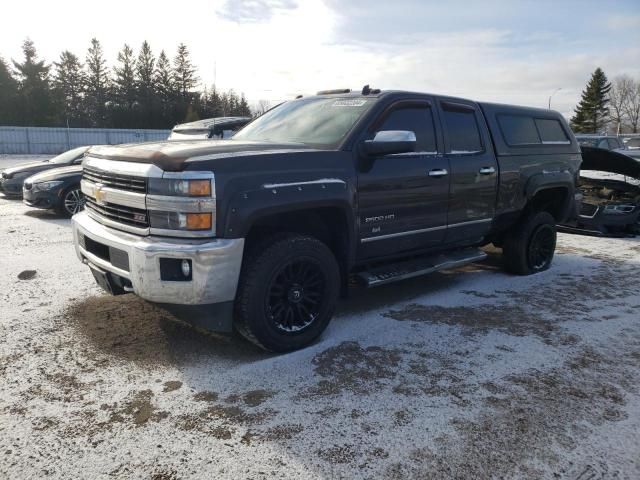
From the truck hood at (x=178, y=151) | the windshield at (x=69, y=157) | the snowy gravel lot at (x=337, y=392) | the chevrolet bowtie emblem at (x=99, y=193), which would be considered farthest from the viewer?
the windshield at (x=69, y=157)

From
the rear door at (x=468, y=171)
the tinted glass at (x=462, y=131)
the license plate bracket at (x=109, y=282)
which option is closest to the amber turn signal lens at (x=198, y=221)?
the license plate bracket at (x=109, y=282)

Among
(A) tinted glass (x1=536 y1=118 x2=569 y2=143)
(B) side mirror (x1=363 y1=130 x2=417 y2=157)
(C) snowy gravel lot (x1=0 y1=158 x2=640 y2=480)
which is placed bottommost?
(C) snowy gravel lot (x1=0 y1=158 x2=640 y2=480)

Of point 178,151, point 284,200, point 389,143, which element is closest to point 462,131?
point 389,143

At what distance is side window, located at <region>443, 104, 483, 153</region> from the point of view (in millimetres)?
5004

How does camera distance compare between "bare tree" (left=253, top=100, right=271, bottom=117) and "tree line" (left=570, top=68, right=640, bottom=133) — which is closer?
"bare tree" (left=253, top=100, right=271, bottom=117)

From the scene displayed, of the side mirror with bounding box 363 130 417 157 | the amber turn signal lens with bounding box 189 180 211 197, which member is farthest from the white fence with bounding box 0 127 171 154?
the amber turn signal lens with bounding box 189 180 211 197

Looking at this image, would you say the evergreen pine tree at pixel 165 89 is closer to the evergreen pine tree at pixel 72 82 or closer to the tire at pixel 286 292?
the evergreen pine tree at pixel 72 82

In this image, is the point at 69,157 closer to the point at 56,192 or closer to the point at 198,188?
the point at 56,192

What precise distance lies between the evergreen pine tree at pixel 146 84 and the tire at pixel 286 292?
6437cm

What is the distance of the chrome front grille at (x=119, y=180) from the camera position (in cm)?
342

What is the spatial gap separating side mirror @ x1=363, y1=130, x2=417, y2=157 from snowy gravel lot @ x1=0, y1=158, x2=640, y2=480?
1.49 meters

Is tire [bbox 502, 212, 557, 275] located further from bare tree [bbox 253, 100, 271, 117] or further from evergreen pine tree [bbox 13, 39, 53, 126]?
evergreen pine tree [bbox 13, 39, 53, 126]

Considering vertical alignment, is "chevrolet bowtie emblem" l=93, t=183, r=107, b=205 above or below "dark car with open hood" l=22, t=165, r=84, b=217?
above

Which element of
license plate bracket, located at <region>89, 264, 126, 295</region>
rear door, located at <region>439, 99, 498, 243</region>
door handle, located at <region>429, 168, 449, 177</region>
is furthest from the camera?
rear door, located at <region>439, 99, 498, 243</region>
